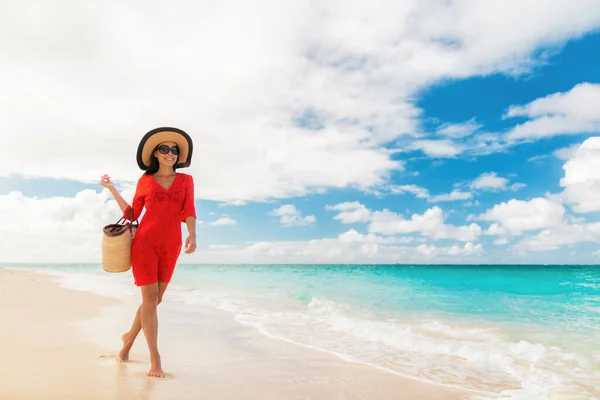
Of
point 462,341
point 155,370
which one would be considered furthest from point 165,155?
point 462,341

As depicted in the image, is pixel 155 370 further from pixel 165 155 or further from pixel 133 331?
pixel 165 155

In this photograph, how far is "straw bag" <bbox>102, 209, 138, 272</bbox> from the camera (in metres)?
3.82

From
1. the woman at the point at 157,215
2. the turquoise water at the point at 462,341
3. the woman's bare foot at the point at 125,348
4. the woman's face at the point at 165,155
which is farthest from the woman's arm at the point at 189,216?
the turquoise water at the point at 462,341

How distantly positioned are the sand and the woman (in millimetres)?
368

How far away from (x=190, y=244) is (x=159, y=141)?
39.0 inches

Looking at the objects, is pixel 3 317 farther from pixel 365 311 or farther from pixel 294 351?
pixel 365 311

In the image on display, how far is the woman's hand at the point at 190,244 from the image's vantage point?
404cm

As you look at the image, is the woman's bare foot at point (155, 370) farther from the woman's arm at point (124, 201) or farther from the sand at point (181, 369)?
the woman's arm at point (124, 201)

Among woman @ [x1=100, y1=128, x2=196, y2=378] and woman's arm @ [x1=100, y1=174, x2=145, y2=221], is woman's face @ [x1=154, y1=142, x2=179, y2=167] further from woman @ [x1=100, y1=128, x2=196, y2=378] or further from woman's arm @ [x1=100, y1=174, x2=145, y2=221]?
woman's arm @ [x1=100, y1=174, x2=145, y2=221]

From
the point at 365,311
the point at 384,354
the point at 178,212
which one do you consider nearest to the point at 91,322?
the point at 178,212

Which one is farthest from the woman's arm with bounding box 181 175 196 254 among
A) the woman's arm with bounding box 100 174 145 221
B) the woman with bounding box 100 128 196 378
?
the woman's arm with bounding box 100 174 145 221

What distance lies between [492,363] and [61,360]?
4876 millimetres

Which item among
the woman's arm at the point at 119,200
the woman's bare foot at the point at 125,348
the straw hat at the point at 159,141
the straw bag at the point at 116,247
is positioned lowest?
the woman's bare foot at the point at 125,348

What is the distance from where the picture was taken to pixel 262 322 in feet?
26.9
